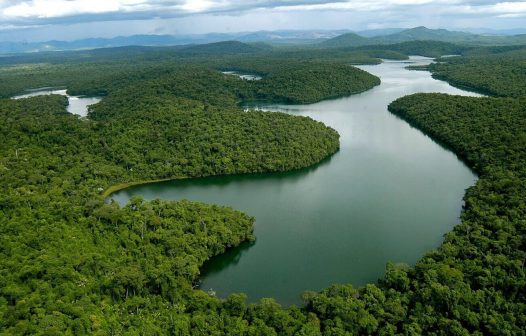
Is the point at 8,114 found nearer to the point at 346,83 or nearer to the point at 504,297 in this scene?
the point at 504,297

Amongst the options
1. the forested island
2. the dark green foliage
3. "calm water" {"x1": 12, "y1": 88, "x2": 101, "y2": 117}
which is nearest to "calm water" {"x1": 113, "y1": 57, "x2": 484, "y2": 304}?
the forested island

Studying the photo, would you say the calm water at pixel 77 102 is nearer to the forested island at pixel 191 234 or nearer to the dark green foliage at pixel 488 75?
the forested island at pixel 191 234

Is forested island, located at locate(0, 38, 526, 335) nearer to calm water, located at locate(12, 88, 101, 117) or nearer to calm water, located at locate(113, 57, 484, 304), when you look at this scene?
calm water, located at locate(113, 57, 484, 304)

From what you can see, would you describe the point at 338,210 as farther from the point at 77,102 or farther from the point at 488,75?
the point at 77,102

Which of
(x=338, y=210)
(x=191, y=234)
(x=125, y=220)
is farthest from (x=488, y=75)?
(x=125, y=220)

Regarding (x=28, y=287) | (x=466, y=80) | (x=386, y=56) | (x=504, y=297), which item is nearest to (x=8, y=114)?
(x=28, y=287)

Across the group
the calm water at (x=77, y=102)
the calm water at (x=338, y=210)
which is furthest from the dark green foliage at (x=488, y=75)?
the calm water at (x=77, y=102)
